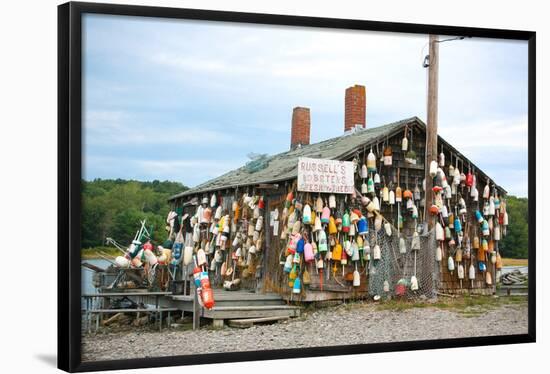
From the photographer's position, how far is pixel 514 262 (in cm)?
1286

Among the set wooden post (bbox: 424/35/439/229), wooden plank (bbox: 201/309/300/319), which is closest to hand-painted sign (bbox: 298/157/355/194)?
wooden post (bbox: 424/35/439/229)

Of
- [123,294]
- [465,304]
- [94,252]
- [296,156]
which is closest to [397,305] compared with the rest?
[465,304]

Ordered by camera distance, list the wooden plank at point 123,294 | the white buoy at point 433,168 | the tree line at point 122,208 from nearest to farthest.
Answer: the tree line at point 122,208, the wooden plank at point 123,294, the white buoy at point 433,168

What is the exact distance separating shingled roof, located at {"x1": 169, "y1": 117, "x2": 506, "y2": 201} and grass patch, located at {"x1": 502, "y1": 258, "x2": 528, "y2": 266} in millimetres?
2156

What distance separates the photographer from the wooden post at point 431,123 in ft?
40.0

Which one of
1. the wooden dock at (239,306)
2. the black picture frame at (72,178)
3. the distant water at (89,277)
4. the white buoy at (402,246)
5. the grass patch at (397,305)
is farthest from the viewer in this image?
the white buoy at (402,246)

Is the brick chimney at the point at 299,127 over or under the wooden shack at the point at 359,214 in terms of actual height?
over

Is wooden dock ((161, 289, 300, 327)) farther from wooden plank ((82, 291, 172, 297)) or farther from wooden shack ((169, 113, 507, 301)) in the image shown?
wooden shack ((169, 113, 507, 301))

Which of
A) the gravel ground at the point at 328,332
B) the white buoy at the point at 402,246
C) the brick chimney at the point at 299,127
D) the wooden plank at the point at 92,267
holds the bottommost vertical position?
the gravel ground at the point at 328,332

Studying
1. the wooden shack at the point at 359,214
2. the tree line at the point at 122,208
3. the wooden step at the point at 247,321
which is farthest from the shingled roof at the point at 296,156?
the wooden step at the point at 247,321

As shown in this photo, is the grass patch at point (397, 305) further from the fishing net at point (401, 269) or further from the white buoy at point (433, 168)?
the white buoy at point (433, 168)

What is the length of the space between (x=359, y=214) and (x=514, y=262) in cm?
227

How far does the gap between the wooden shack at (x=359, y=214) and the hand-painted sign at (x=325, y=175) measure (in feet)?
0.25

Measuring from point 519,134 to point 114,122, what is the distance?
5443mm
